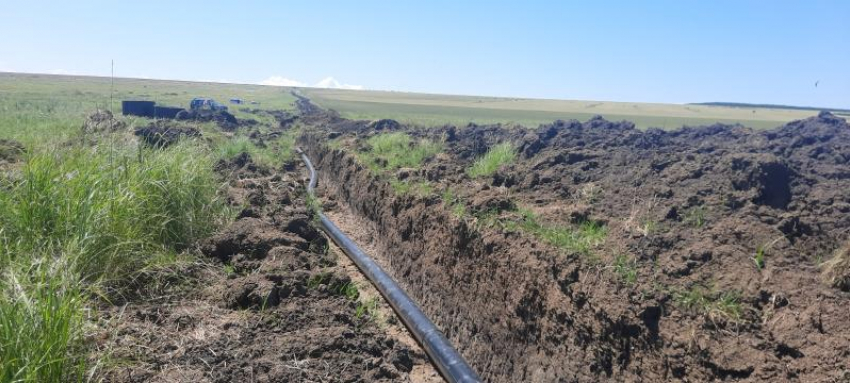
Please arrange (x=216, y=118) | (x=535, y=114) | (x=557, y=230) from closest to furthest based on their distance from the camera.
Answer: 1. (x=557, y=230)
2. (x=216, y=118)
3. (x=535, y=114)

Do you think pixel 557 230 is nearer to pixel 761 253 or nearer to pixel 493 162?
pixel 761 253

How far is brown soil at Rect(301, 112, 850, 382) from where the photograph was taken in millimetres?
3826

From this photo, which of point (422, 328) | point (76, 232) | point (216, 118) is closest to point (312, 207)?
point (422, 328)

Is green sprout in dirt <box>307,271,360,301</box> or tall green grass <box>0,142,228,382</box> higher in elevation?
tall green grass <box>0,142,228,382</box>

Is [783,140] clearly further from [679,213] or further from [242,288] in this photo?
[242,288]

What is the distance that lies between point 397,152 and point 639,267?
810 centimetres

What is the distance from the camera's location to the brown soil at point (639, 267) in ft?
12.6

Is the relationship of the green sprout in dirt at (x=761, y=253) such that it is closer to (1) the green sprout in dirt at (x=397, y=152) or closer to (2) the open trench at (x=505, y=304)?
(2) the open trench at (x=505, y=304)

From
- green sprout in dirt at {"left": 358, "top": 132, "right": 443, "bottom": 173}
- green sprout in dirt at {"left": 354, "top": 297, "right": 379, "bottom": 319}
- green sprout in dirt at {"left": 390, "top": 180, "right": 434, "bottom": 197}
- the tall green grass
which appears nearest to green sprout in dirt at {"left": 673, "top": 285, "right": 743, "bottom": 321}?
green sprout in dirt at {"left": 354, "top": 297, "right": 379, "bottom": 319}

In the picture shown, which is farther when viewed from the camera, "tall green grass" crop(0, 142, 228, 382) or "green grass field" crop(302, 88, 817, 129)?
"green grass field" crop(302, 88, 817, 129)

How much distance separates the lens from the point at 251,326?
4.13 meters

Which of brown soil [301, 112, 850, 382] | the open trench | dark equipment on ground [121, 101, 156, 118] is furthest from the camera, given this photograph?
dark equipment on ground [121, 101, 156, 118]

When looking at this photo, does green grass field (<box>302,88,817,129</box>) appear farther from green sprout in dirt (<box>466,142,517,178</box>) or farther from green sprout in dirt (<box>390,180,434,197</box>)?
green sprout in dirt (<box>390,180,434,197</box>)

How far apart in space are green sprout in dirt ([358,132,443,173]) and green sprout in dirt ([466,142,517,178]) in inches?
56.1
